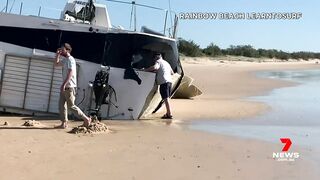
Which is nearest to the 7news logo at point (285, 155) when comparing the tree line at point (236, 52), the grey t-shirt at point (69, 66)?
the grey t-shirt at point (69, 66)

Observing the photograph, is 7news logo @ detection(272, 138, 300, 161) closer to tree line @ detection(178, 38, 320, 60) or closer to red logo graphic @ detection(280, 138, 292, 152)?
red logo graphic @ detection(280, 138, 292, 152)

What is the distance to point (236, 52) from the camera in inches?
3723

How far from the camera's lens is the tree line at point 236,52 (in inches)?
2473

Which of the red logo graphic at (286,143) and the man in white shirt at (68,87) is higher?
the man in white shirt at (68,87)

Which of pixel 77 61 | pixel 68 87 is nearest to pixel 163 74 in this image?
pixel 77 61

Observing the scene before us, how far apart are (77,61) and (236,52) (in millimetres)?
85142

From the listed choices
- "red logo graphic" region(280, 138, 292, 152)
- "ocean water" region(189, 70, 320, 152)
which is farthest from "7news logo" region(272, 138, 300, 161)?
"ocean water" region(189, 70, 320, 152)

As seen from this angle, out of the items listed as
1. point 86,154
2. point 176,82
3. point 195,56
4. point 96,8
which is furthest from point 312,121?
point 195,56

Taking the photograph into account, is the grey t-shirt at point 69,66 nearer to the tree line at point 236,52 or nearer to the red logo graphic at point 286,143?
the red logo graphic at point 286,143

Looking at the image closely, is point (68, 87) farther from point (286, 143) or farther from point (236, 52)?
point (236, 52)

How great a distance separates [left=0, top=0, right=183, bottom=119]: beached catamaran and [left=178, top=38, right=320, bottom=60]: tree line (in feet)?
110

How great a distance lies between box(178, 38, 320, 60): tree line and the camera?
2473 inches

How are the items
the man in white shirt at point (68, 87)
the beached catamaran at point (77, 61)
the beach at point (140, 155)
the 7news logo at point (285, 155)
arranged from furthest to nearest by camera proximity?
the beached catamaran at point (77, 61)
the man in white shirt at point (68, 87)
the 7news logo at point (285, 155)
the beach at point (140, 155)

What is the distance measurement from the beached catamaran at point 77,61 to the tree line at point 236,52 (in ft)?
110
